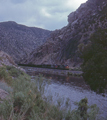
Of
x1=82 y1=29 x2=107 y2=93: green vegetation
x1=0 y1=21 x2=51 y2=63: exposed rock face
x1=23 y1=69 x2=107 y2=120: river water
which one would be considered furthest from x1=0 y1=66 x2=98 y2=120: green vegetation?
x1=0 y1=21 x2=51 y2=63: exposed rock face

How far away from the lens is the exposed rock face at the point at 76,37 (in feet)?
229

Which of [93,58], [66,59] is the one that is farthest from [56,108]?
[66,59]

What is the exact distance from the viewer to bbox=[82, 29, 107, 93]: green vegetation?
11352 mm

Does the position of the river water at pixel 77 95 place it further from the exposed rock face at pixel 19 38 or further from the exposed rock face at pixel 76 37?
the exposed rock face at pixel 19 38

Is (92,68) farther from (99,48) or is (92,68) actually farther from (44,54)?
(44,54)

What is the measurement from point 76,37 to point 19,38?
88161 millimetres

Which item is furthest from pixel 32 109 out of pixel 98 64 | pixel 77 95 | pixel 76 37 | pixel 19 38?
pixel 19 38

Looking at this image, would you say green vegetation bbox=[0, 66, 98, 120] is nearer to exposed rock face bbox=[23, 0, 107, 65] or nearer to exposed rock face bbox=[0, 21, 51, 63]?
exposed rock face bbox=[23, 0, 107, 65]

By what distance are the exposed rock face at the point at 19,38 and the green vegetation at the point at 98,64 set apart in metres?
111

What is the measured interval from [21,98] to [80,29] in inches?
3037

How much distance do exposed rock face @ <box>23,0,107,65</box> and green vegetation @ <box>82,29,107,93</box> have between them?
48.6 metres

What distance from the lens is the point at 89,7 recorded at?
9312 centimetres

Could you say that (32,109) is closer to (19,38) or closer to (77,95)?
(77,95)

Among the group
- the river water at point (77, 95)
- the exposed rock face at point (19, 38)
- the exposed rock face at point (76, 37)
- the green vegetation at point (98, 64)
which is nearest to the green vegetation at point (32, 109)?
the river water at point (77, 95)
